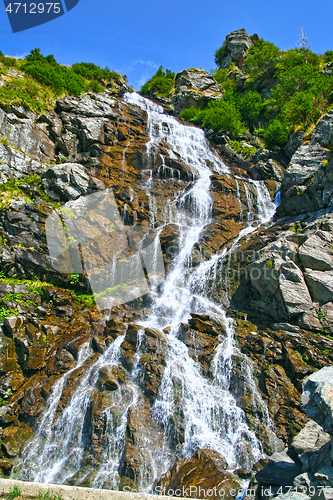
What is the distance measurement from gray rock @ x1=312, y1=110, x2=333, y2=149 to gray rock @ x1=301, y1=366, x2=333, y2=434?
42.2ft

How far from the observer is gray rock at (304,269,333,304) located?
36.0 ft

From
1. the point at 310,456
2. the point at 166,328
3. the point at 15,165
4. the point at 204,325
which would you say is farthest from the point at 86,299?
the point at 310,456

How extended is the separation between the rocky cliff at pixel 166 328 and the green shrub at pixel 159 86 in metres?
27.3

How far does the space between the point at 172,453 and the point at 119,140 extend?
2225 cm

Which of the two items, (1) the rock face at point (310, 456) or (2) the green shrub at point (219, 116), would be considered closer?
(1) the rock face at point (310, 456)

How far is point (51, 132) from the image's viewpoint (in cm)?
2150

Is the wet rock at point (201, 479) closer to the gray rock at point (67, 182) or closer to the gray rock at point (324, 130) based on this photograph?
the gray rock at point (324, 130)

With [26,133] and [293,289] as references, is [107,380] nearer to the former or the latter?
[293,289]

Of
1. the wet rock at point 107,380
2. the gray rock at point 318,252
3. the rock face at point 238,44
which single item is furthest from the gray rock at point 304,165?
the rock face at point 238,44

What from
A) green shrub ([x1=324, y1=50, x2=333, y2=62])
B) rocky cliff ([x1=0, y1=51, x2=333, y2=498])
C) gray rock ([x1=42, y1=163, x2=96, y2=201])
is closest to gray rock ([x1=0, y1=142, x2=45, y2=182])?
rocky cliff ([x1=0, y1=51, x2=333, y2=498])

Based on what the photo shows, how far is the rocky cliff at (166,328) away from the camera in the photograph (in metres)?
8.81

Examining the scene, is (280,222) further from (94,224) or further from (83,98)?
(83,98)

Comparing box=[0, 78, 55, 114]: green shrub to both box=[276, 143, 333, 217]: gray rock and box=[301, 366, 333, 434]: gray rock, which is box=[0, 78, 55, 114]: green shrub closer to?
box=[276, 143, 333, 217]: gray rock

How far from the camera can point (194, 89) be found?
35.8 meters
